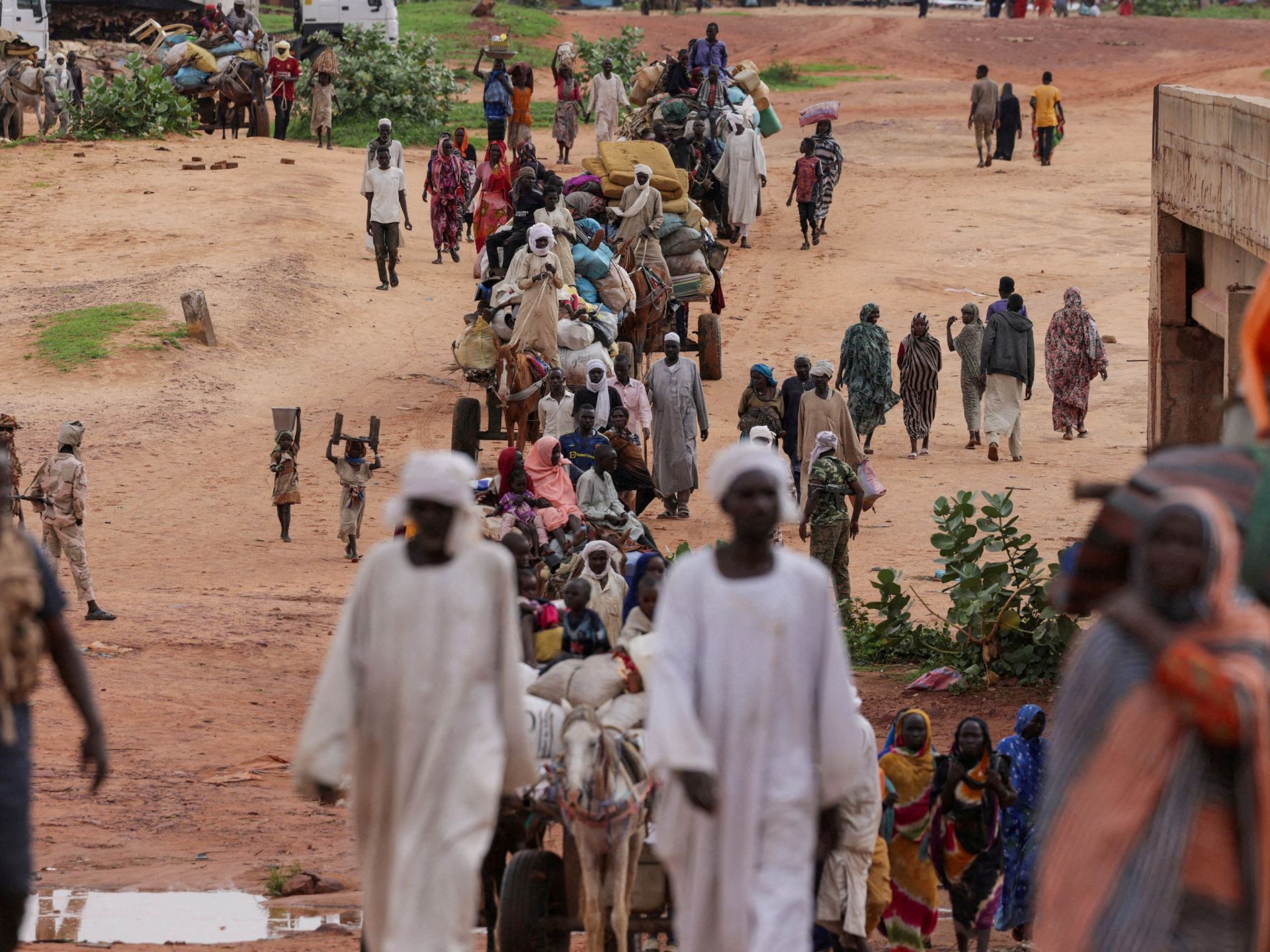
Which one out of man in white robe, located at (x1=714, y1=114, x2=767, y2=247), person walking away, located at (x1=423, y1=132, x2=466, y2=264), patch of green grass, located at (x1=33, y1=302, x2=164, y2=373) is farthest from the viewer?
man in white robe, located at (x1=714, y1=114, x2=767, y2=247)

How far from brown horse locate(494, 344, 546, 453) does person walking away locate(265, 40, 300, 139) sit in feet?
61.2

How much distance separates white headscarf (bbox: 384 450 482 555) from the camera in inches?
205

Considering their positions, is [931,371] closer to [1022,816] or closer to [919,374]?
[919,374]

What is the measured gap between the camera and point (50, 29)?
1619 inches

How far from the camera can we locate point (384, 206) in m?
23.7

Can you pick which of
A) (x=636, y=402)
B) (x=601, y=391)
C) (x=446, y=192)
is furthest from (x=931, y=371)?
(x=446, y=192)

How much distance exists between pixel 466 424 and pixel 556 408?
1361mm

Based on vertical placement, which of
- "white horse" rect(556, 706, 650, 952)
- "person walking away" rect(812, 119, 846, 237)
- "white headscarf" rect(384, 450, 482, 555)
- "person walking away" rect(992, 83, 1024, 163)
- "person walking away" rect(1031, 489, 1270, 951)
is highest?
"person walking away" rect(992, 83, 1024, 163)

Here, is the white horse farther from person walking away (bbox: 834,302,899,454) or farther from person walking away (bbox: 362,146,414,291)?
person walking away (bbox: 362,146,414,291)

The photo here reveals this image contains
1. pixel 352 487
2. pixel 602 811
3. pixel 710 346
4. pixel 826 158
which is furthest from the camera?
pixel 826 158

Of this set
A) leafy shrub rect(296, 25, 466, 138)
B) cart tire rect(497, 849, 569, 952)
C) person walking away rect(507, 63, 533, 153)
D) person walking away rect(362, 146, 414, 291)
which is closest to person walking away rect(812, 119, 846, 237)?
person walking away rect(507, 63, 533, 153)

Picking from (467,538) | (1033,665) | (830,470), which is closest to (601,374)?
(830,470)

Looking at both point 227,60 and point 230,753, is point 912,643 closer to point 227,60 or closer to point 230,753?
point 230,753

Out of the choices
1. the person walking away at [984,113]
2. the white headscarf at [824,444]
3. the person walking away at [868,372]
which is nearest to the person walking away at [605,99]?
the person walking away at [984,113]
